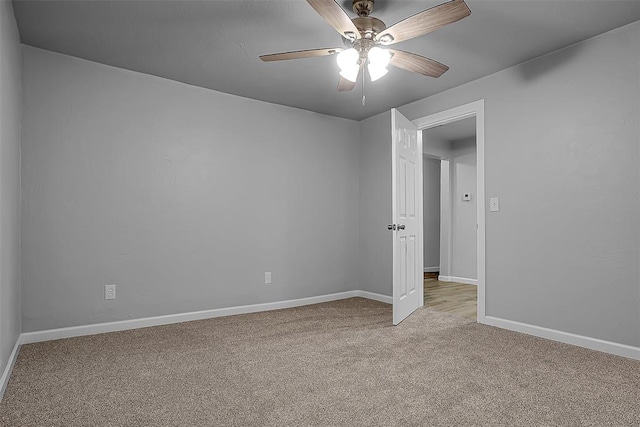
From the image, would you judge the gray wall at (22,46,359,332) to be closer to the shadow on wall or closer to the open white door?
the open white door

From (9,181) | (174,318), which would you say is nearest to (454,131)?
(174,318)

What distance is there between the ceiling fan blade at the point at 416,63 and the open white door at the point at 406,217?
2.78 feet

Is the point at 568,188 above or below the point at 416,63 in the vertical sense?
below

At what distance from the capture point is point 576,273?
2.90 m

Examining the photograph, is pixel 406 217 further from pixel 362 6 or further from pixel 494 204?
pixel 362 6

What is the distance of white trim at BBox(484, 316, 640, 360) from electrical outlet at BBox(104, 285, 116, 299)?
327 centimetres

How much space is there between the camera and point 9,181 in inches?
93.9

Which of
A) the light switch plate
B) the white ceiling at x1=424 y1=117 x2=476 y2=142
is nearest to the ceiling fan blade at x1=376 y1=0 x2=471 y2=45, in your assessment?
the light switch plate

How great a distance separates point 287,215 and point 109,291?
1903 millimetres

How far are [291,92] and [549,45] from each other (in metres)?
2.27

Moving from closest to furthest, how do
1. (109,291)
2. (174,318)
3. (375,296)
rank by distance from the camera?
1. (109,291)
2. (174,318)
3. (375,296)

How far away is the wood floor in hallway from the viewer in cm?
409

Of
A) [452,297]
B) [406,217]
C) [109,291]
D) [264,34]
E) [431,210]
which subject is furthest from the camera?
[431,210]

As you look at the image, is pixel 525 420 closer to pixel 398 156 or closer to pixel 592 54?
pixel 398 156
